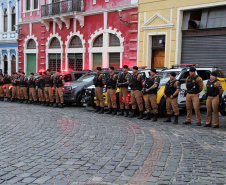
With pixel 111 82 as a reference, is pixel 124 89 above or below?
below

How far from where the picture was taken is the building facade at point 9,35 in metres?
32.2

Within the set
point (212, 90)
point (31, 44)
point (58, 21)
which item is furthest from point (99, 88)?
point (31, 44)

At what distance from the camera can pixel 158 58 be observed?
66.4 ft

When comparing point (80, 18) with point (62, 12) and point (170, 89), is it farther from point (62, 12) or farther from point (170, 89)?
point (170, 89)

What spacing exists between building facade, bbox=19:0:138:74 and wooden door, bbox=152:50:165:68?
135 centimetres

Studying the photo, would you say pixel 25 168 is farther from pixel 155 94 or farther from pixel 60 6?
pixel 60 6

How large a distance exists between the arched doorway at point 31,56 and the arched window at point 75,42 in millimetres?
5327

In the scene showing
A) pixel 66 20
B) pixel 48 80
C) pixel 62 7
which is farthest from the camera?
pixel 66 20

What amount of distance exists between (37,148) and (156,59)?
14428 millimetres

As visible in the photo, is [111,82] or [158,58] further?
[158,58]

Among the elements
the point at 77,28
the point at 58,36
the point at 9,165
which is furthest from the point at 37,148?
the point at 58,36

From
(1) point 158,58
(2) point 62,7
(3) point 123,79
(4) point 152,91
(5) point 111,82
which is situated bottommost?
(4) point 152,91

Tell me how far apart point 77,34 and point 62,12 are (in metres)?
2.10

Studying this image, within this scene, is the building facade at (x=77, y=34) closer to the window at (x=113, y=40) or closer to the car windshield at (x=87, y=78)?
the window at (x=113, y=40)
